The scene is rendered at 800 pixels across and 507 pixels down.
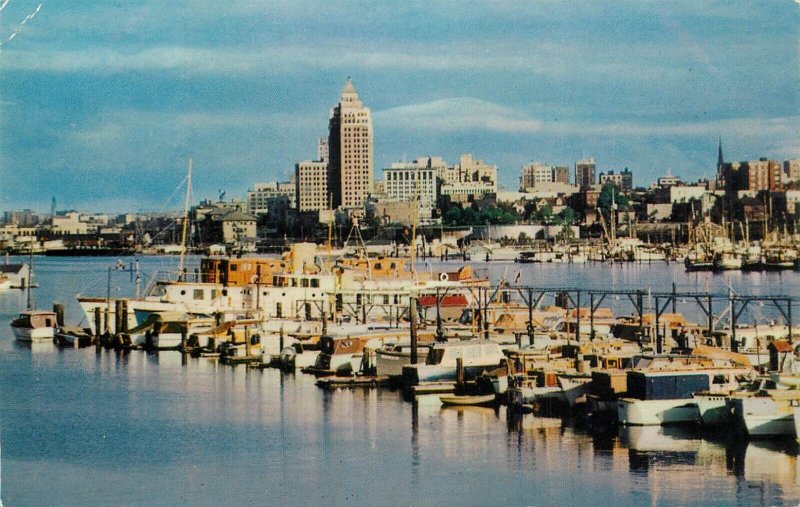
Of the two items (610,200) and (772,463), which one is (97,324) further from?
(610,200)

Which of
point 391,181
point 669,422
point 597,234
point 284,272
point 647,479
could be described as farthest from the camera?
point 391,181

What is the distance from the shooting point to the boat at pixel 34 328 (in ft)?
132

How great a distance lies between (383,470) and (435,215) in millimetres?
153408

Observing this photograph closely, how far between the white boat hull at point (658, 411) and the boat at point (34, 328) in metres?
23.5

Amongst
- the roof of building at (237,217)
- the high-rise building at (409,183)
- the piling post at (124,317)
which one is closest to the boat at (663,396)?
the piling post at (124,317)

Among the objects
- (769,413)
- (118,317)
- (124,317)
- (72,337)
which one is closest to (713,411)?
(769,413)

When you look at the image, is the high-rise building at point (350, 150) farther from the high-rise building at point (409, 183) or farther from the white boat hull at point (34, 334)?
the white boat hull at point (34, 334)

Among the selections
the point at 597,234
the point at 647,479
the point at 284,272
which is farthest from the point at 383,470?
the point at 597,234

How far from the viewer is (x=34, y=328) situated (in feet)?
132

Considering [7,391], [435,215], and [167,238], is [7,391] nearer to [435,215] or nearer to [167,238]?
[167,238]

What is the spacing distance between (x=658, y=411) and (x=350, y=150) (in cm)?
15681

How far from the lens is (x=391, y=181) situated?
610 ft

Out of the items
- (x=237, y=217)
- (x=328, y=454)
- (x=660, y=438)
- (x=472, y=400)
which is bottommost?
(x=328, y=454)

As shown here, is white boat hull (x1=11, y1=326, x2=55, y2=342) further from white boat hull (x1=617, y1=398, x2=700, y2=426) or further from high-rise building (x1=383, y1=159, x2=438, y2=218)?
high-rise building (x1=383, y1=159, x2=438, y2=218)
